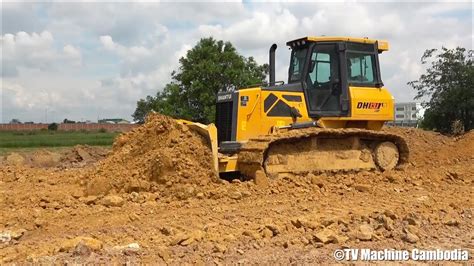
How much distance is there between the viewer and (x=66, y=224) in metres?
7.34

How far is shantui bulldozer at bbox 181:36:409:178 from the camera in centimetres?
1003

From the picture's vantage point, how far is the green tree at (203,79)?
92.3 ft

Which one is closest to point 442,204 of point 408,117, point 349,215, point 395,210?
point 395,210

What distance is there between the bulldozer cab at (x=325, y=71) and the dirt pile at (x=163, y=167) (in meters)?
2.54

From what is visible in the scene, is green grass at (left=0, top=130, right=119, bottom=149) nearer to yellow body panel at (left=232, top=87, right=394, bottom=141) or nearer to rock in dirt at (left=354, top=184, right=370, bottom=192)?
yellow body panel at (left=232, top=87, right=394, bottom=141)

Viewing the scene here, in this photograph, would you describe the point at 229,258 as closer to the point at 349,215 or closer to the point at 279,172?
the point at 349,215

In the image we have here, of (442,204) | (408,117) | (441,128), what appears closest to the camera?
(442,204)

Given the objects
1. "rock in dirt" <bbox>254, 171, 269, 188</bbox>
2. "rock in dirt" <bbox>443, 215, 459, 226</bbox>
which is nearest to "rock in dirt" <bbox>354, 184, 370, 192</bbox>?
"rock in dirt" <bbox>254, 171, 269, 188</bbox>

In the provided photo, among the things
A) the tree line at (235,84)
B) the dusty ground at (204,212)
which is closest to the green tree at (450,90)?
the tree line at (235,84)

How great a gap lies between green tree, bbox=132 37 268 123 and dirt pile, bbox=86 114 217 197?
17.0 m

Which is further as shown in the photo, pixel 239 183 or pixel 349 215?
pixel 239 183

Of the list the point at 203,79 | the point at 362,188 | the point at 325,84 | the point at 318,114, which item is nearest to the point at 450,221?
the point at 362,188

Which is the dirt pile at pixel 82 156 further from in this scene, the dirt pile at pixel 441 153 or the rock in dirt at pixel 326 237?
the rock in dirt at pixel 326 237

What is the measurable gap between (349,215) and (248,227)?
1422 millimetres
